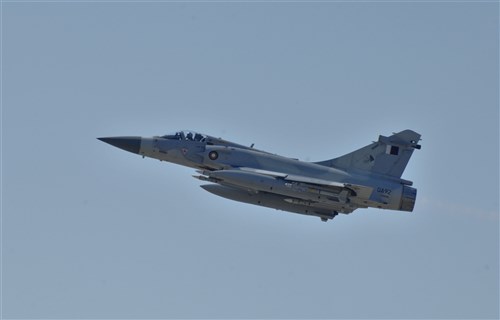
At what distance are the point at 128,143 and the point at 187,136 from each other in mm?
2156

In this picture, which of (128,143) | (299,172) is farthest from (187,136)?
(299,172)

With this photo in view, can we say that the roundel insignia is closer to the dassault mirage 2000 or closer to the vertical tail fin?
the dassault mirage 2000

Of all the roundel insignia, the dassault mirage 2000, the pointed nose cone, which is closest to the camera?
the dassault mirage 2000

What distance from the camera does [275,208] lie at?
3825cm

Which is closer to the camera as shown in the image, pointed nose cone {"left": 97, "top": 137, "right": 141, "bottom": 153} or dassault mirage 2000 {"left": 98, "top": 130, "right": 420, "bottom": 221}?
dassault mirage 2000 {"left": 98, "top": 130, "right": 420, "bottom": 221}

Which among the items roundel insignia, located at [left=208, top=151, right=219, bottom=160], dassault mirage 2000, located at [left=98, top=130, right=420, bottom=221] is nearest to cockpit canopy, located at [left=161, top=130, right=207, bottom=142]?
dassault mirage 2000, located at [left=98, top=130, right=420, bottom=221]

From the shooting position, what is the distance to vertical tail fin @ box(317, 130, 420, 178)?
38.6 m

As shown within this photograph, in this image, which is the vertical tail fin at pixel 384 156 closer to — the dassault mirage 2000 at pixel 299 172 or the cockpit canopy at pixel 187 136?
the dassault mirage 2000 at pixel 299 172

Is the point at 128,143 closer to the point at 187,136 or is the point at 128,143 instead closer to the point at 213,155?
the point at 187,136

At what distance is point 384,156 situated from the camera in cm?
3881

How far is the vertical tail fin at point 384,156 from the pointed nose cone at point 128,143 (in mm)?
6737

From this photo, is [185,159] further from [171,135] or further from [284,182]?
[284,182]

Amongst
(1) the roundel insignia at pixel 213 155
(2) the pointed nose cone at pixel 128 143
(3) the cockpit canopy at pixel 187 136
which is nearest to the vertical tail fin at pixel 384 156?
(1) the roundel insignia at pixel 213 155

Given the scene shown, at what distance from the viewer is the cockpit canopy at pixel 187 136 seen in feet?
127
